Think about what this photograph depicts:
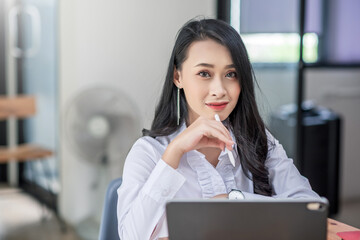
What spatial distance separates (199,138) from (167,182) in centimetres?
12

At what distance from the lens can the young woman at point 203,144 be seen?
4.00 feet

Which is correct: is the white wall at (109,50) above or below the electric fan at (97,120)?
above

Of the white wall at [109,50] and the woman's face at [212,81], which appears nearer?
the woman's face at [212,81]

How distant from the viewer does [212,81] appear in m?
Result: 1.30

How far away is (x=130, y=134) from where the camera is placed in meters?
3.23

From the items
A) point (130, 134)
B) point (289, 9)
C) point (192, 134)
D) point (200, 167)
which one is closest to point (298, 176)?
point (200, 167)

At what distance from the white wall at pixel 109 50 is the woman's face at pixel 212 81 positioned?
2.19m

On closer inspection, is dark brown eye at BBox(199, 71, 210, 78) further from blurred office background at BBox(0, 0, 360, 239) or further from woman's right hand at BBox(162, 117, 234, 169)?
blurred office background at BBox(0, 0, 360, 239)

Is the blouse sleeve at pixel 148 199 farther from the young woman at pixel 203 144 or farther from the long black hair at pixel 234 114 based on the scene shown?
the long black hair at pixel 234 114

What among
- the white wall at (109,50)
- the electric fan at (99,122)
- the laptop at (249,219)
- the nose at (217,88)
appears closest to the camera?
the laptop at (249,219)

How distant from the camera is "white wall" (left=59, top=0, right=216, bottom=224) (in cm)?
351

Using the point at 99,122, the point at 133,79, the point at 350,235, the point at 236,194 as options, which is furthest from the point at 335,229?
the point at 133,79

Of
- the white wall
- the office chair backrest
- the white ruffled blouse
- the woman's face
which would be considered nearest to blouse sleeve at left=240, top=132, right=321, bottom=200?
the white ruffled blouse

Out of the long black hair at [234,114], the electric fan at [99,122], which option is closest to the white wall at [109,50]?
the electric fan at [99,122]
